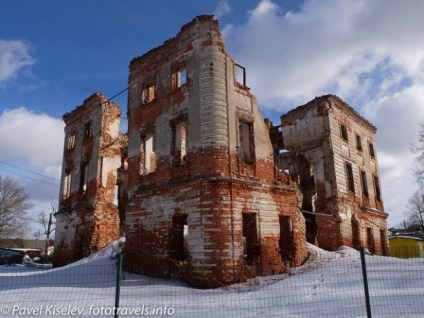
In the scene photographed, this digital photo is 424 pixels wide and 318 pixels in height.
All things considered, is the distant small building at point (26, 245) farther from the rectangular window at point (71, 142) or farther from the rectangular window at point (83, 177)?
the rectangular window at point (83, 177)

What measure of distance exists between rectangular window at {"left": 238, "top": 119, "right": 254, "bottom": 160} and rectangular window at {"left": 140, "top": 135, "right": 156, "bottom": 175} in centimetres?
378

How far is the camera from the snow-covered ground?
7.14 metres

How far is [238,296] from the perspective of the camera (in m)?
8.73

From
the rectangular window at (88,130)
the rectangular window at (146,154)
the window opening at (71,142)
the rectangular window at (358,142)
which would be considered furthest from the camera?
the window opening at (71,142)

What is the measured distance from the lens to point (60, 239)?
2038 centimetres

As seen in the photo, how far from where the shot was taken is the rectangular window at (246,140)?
1281cm

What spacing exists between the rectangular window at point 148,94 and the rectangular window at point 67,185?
960 centimetres

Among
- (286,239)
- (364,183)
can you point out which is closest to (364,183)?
(364,183)

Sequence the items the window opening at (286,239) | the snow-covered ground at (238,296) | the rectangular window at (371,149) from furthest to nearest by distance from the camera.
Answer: the rectangular window at (371,149) < the window opening at (286,239) < the snow-covered ground at (238,296)

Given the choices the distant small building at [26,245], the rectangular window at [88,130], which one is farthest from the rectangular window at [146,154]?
the distant small building at [26,245]

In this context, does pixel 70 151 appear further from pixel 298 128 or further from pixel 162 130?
pixel 298 128

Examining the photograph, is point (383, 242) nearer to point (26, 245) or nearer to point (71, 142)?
point (71, 142)

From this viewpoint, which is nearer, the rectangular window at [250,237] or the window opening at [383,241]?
the rectangular window at [250,237]

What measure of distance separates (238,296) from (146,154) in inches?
296
